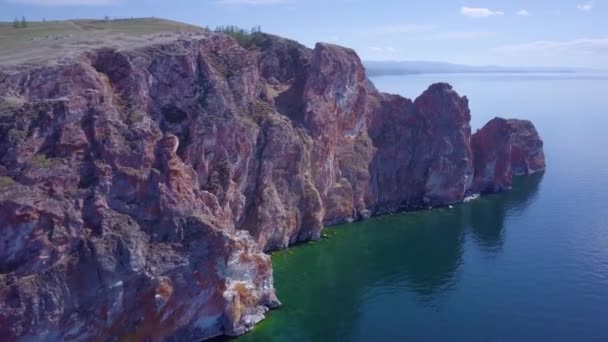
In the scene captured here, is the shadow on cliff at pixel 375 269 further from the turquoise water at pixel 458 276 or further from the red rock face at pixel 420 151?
the red rock face at pixel 420 151

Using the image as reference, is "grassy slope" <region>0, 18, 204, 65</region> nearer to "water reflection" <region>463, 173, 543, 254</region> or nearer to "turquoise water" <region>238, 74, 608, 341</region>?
"turquoise water" <region>238, 74, 608, 341</region>

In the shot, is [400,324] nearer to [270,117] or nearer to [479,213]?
[270,117]

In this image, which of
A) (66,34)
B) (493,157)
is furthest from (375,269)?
(66,34)

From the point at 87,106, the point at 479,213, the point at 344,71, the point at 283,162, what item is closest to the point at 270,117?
the point at 283,162

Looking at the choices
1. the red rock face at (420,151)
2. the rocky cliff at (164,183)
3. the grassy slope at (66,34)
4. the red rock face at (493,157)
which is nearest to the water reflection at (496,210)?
the red rock face at (493,157)

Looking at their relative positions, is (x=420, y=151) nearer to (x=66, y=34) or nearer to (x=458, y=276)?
(x=458, y=276)

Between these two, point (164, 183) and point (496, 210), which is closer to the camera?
point (164, 183)
